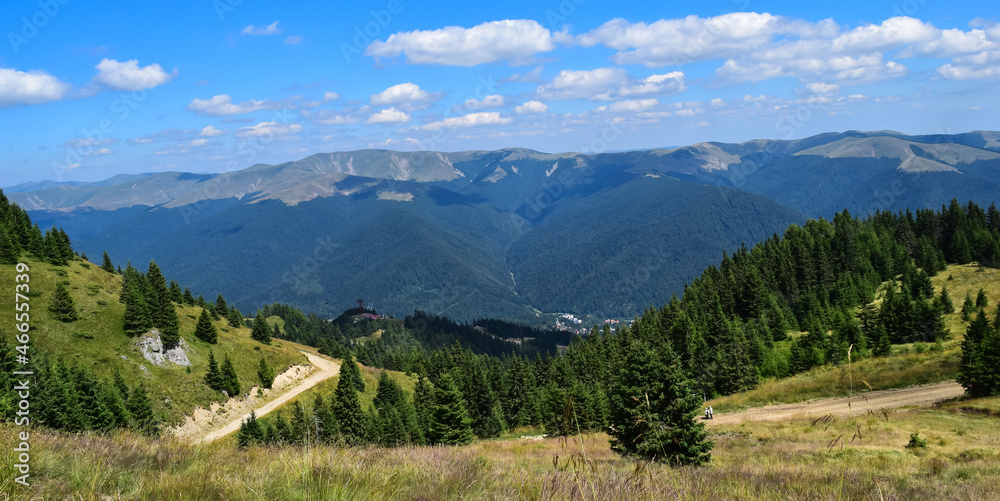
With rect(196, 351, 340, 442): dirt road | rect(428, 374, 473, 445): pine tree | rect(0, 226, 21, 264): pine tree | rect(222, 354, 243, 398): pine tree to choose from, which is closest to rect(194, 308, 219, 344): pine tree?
rect(222, 354, 243, 398): pine tree

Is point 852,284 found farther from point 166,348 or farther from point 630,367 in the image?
point 166,348

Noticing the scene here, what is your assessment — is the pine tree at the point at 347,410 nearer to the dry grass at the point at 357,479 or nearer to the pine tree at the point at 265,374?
the pine tree at the point at 265,374

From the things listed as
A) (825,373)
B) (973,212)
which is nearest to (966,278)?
Answer: (973,212)

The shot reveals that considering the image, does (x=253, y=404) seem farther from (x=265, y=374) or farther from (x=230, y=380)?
(x=265, y=374)

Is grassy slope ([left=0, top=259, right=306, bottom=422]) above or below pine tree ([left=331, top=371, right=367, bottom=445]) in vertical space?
above

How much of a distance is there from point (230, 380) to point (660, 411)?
63.7 meters

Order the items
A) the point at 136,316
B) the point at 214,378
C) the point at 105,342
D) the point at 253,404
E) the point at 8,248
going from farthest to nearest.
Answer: the point at 253,404, the point at 8,248, the point at 214,378, the point at 136,316, the point at 105,342

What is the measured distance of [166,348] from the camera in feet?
213

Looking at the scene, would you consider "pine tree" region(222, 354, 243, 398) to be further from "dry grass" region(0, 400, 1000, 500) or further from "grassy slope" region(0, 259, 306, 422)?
"dry grass" region(0, 400, 1000, 500)

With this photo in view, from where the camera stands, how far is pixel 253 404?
66688 mm

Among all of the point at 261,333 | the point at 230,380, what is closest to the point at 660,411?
the point at 230,380

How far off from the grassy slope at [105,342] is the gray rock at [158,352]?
810 millimetres

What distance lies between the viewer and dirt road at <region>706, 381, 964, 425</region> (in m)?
38.1

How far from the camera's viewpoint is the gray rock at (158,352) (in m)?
62.1
